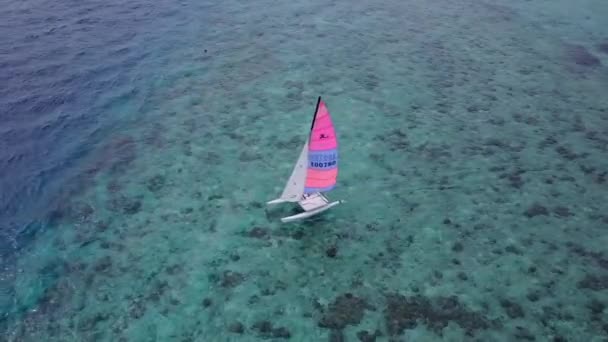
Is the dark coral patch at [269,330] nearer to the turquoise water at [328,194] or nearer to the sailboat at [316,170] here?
the turquoise water at [328,194]

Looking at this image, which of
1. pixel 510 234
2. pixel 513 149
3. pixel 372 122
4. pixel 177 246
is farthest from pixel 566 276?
pixel 177 246

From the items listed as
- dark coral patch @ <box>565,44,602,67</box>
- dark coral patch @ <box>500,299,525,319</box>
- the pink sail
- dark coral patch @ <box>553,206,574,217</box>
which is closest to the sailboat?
the pink sail

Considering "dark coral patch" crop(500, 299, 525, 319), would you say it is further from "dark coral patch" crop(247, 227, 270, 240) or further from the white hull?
"dark coral patch" crop(247, 227, 270, 240)

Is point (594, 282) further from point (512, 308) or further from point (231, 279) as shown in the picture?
point (231, 279)

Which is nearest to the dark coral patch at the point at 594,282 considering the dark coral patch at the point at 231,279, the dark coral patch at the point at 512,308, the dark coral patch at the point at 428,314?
the dark coral patch at the point at 512,308

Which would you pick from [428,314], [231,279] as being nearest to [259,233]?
[231,279]

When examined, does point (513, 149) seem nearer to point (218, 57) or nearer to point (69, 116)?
point (218, 57)

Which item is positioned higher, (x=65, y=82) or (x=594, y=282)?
(x=65, y=82)
